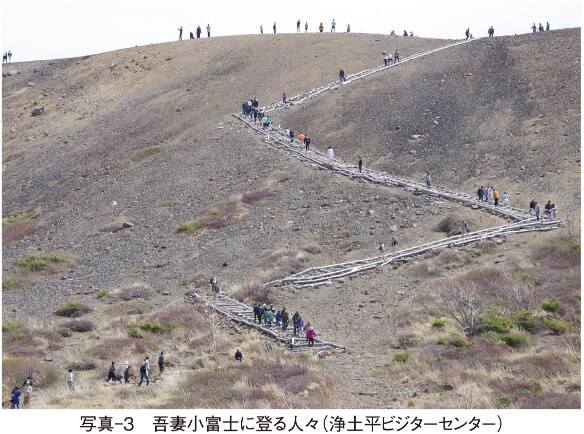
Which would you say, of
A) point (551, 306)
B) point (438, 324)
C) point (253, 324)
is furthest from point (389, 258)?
point (551, 306)

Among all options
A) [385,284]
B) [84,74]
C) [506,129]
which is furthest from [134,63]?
[385,284]

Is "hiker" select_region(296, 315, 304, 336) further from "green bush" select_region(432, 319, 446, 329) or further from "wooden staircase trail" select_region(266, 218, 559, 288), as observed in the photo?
"wooden staircase trail" select_region(266, 218, 559, 288)

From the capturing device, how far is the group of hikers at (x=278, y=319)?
97.3ft

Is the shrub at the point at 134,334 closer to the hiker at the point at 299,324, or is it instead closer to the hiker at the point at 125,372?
the hiker at the point at 125,372

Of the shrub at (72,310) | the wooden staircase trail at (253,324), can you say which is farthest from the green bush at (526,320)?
the shrub at (72,310)

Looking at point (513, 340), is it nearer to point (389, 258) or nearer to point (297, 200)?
point (389, 258)

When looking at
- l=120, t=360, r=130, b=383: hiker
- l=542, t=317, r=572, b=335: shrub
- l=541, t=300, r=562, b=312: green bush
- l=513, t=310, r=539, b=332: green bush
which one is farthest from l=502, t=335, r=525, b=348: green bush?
l=120, t=360, r=130, b=383: hiker

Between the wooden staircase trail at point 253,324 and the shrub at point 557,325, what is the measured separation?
25.3 feet

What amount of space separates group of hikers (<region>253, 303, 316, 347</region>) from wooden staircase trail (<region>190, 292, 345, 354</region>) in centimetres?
21

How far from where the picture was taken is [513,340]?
25.8 meters

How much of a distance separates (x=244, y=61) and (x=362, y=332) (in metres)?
53.1

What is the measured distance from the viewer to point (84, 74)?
84375mm

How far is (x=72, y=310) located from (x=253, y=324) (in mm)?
9422

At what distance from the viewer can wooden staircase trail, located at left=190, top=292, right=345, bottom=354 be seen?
1116 inches
